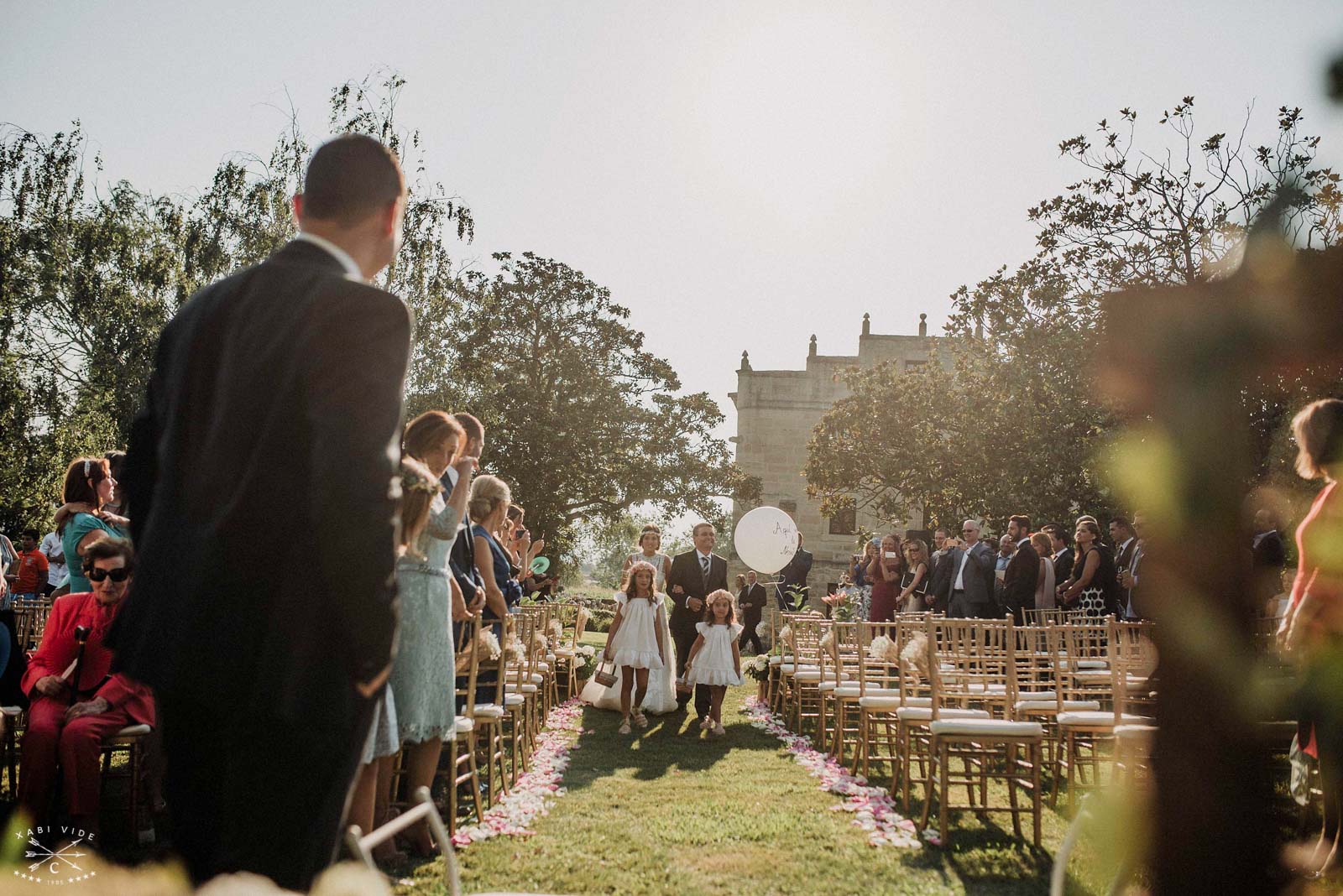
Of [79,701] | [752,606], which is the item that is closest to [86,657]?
[79,701]

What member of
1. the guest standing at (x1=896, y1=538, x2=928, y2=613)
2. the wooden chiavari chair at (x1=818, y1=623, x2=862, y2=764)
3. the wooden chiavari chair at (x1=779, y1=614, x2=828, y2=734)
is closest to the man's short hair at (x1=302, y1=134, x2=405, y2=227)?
the wooden chiavari chair at (x1=818, y1=623, x2=862, y2=764)

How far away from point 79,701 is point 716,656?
629 cm

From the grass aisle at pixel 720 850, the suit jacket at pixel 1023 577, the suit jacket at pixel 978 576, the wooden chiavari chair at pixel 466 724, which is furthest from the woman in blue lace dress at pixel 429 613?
the suit jacket at pixel 978 576

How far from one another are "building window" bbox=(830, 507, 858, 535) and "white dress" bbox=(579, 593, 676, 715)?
92.1ft

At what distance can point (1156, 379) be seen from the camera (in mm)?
1238

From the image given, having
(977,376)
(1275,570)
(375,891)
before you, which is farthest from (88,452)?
(375,891)

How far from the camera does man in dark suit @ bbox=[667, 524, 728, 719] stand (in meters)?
11.9

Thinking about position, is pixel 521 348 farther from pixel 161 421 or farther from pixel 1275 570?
pixel 161 421

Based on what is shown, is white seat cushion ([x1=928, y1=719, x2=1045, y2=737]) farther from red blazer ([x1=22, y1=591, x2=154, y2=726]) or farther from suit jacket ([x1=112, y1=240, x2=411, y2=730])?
suit jacket ([x1=112, y1=240, x2=411, y2=730])

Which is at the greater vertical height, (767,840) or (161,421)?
(161,421)

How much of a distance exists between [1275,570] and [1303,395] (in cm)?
389

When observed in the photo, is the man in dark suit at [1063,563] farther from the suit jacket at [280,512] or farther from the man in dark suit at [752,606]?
the suit jacket at [280,512]

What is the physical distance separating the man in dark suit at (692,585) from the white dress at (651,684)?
→ 0.56 meters

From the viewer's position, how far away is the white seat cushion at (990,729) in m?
5.49
